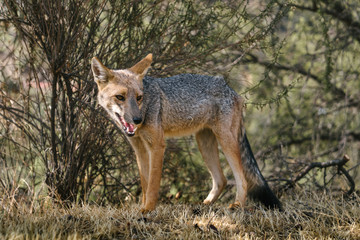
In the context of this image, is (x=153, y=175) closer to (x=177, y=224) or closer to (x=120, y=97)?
(x=177, y=224)

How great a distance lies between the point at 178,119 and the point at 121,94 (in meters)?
0.99

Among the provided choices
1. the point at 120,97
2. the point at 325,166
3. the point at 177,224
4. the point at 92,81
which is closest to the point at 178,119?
the point at 120,97

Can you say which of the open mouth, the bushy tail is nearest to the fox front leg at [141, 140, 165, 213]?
the open mouth

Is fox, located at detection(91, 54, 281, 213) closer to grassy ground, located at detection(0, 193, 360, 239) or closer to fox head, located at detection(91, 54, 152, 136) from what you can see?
fox head, located at detection(91, 54, 152, 136)

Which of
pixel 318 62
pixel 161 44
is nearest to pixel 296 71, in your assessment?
pixel 318 62

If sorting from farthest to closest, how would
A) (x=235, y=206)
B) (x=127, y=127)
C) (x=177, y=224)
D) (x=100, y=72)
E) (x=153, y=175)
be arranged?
1. (x=235, y=206)
2. (x=153, y=175)
3. (x=100, y=72)
4. (x=127, y=127)
5. (x=177, y=224)

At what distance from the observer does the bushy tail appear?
5152 millimetres

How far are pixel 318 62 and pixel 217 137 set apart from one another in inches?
206

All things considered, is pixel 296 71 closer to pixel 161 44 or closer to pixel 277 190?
pixel 277 190

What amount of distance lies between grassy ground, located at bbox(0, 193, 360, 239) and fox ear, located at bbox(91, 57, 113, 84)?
1419 mm

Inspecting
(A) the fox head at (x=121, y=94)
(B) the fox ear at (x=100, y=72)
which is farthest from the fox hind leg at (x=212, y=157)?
(B) the fox ear at (x=100, y=72)

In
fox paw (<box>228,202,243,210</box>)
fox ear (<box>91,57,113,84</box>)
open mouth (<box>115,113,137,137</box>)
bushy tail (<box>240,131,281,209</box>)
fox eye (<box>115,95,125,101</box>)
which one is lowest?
fox paw (<box>228,202,243,210</box>)

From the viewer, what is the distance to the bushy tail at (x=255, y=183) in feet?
16.9

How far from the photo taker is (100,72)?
15.4 feet
